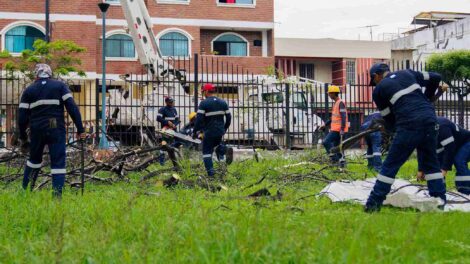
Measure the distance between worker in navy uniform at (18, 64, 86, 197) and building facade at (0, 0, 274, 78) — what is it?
22.2 meters

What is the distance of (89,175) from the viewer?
37.0 ft

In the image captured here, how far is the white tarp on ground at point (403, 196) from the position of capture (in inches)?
317

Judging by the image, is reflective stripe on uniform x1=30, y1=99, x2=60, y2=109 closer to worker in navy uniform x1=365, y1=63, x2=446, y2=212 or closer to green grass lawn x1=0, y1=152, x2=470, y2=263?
green grass lawn x1=0, y1=152, x2=470, y2=263

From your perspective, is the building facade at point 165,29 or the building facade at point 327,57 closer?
the building facade at point 165,29

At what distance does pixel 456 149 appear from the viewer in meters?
9.81

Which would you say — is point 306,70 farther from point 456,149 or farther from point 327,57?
point 456,149


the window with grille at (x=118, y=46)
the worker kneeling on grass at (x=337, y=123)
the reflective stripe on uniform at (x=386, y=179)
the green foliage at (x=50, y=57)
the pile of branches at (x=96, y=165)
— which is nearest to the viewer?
the reflective stripe on uniform at (x=386, y=179)

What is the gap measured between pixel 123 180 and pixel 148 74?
492 inches

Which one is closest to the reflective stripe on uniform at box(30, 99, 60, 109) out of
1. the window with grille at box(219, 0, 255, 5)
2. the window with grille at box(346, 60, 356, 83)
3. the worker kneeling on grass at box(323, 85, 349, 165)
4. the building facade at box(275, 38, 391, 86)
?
the worker kneeling on grass at box(323, 85, 349, 165)

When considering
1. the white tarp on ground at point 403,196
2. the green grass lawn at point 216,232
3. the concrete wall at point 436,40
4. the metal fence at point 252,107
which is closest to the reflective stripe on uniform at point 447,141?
the white tarp on ground at point 403,196

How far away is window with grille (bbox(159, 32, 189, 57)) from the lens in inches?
1409

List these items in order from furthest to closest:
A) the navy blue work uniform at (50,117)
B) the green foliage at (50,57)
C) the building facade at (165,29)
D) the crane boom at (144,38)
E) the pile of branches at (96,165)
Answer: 1. the building facade at (165,29)
2. the green foliage at (50,57)
3. the crane boom at (144,38)
4. the pile of branches at (96,165)
5. the navy blue work uniform at (50,117)

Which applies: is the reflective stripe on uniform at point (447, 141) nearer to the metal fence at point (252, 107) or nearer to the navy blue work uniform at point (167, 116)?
the navy blue work uniform at point (167, 116)

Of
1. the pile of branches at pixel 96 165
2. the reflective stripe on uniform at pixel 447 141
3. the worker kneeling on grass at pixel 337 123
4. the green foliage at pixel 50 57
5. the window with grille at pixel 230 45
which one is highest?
the window with grille at pixel 230 45
